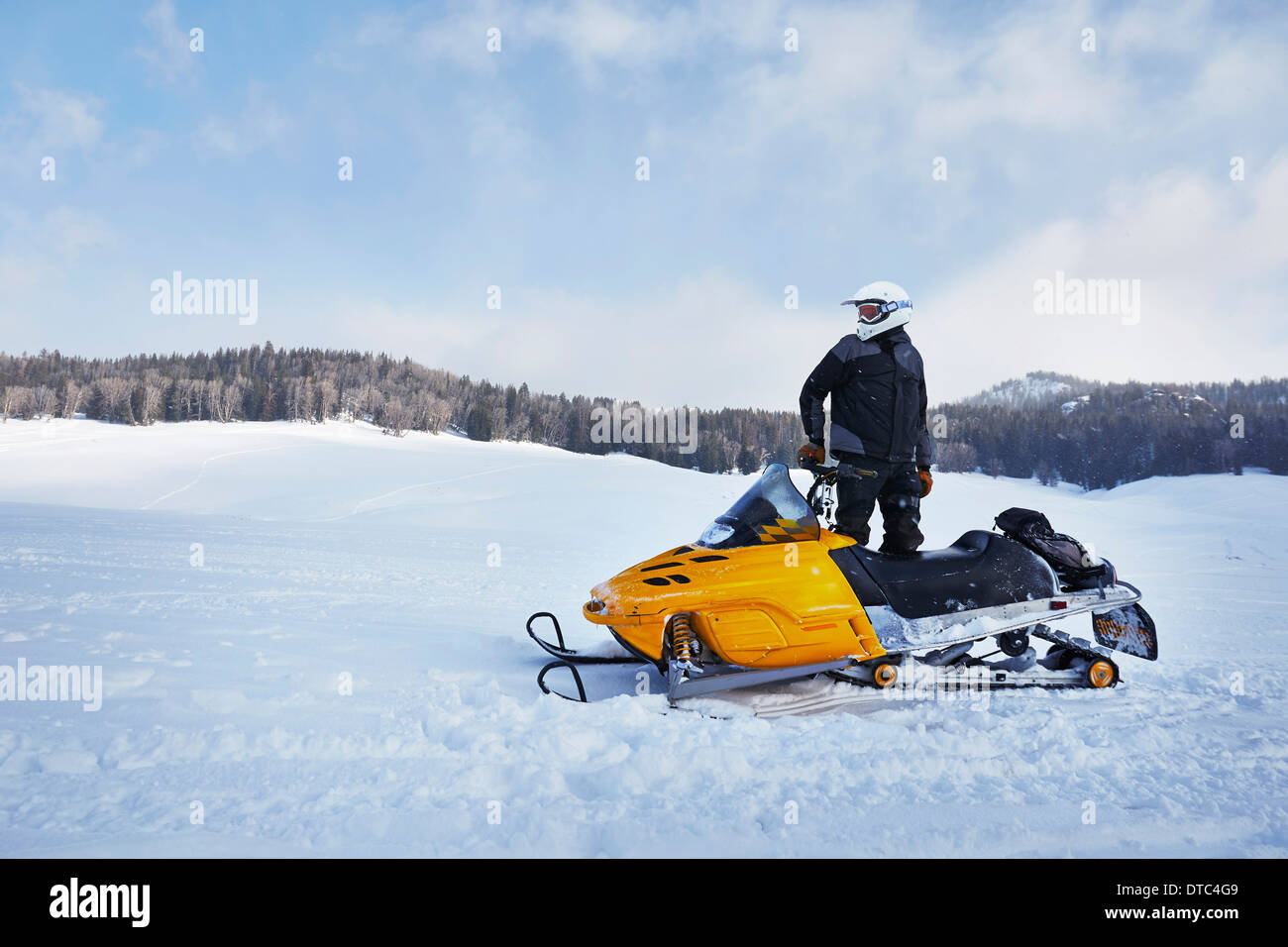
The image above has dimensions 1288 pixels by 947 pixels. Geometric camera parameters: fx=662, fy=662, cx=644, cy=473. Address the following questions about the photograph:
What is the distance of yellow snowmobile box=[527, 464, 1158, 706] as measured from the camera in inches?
113

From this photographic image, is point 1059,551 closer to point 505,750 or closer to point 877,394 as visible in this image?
point 877,394

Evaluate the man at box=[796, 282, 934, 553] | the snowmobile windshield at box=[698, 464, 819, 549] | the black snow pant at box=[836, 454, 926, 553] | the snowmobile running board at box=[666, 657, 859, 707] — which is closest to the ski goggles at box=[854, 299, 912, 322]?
the man at box=[796, 282, 934, 553]

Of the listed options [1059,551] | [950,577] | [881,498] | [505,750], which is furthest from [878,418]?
[505,750]

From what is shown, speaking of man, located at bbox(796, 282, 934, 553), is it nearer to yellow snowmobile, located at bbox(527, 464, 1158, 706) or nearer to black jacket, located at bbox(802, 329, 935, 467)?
black jacket, located at bbox(802, 329, 935, 467)

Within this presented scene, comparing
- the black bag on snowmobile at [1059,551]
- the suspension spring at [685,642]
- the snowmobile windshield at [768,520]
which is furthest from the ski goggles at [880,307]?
the suspension spring at [685,642]

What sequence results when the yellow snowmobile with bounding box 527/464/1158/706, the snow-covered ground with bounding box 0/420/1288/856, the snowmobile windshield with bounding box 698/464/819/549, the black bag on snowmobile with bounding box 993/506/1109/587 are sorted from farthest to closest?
the black bag on snowmobile with bounding box 993/506/1109/587, the snowmobile windshield with bounding box 698/464/819/549, the yellow snowmobile with bounding box 527/464/1158/706, the snow-covered ground with bounding box 0/420/1288/856

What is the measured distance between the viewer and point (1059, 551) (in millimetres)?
3398

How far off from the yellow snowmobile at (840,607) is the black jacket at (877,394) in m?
0.58

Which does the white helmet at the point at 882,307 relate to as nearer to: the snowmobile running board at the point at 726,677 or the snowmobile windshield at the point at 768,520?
the snowmobile windshield at the point at 768,520

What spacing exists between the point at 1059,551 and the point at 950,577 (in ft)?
2.36

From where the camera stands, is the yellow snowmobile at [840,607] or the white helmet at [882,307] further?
the white helmet at [882,307]

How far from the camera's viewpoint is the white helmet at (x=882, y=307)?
11.9 feet
